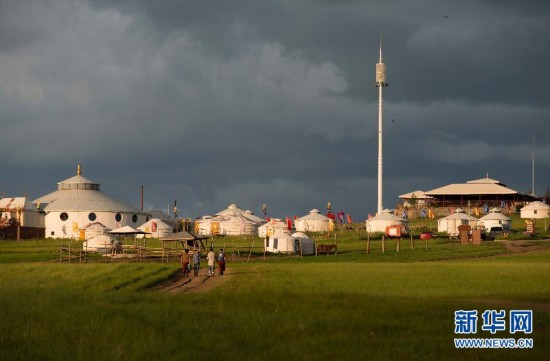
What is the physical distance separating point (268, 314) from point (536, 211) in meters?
105

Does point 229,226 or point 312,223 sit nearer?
point 229,226

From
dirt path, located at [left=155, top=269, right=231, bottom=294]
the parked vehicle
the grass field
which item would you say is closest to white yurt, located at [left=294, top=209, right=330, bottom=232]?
the parked vehicle

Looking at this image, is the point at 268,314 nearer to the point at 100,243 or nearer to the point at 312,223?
the point at 100,243

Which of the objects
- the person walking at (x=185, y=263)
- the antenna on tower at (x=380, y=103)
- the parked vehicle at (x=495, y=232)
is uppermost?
the antenna on tower at (x=380, y=103)

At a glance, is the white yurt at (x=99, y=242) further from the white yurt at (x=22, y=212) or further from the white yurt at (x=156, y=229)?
the white yurt at (x=22, y=212)

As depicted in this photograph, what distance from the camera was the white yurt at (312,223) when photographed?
11981cm

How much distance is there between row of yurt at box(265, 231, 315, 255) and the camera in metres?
78.9

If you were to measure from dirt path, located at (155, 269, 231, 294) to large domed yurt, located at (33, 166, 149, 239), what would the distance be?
67332mm

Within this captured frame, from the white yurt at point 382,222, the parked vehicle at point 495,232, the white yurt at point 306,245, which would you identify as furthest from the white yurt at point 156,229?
the parked vehicle at point 495,232

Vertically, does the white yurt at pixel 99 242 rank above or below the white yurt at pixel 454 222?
below

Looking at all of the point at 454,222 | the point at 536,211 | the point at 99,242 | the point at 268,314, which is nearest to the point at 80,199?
the point at 99,242

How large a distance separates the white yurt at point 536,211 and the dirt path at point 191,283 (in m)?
83.5

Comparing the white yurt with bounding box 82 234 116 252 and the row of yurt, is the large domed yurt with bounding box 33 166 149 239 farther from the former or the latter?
the row of yurt

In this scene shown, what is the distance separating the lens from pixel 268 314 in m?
27.4
